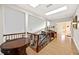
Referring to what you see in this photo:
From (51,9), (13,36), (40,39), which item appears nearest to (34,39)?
(40,39)

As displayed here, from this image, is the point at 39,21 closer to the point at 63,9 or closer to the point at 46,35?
the point at 46,35

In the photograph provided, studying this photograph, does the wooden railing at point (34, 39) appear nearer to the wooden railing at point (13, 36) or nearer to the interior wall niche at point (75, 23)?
the wooden railing at point (13, 36)

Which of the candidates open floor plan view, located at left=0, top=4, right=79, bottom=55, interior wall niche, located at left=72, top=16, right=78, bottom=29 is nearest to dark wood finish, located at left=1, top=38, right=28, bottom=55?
open floor plan view, located at left=0, top=4, right=79, bottom=55

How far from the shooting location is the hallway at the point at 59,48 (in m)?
1.65

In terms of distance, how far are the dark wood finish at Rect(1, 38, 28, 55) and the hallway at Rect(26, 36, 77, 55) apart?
82mm

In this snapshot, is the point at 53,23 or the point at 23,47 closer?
the point at 23,47

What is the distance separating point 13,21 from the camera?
5.49ft

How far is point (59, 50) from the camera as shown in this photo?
5.47 ft

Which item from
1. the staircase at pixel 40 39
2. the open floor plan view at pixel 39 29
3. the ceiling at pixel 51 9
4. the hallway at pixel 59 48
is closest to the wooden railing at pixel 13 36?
the open floor plan view at pixel 39 29

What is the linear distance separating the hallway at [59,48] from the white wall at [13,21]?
1.16 feet

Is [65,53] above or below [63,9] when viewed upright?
below
